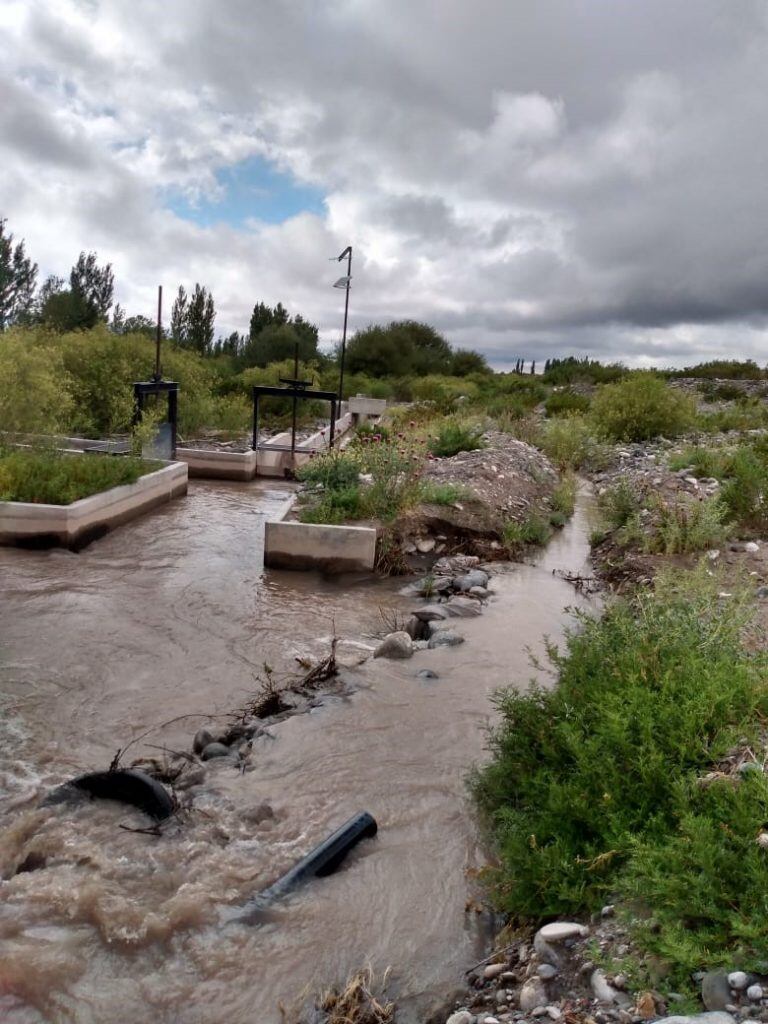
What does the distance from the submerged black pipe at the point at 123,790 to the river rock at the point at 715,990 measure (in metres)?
2.92

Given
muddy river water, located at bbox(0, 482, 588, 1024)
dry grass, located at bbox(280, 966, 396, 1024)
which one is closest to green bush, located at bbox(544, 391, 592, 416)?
muddy river water, located at bbox(0, 482, 588, 1024)

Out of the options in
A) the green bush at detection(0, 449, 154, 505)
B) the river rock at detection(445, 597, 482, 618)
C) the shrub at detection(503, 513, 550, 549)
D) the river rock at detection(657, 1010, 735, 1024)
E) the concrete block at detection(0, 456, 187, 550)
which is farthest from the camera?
the shrub at detection(503, 513, 550, 549)

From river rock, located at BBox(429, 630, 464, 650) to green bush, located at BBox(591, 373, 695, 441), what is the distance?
47.1 ft

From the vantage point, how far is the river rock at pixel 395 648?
689cm

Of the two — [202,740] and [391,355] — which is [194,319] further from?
[202,740]

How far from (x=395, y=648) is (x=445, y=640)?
67cm

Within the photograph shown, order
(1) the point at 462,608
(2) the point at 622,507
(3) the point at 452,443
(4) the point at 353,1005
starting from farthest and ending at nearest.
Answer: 1. (3) the point at 452,443
2. (2) the point at 622,507
3. (1) the point at 462,608
4. (4) the point at 353,1005

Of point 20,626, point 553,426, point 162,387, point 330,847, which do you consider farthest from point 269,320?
point 330,847

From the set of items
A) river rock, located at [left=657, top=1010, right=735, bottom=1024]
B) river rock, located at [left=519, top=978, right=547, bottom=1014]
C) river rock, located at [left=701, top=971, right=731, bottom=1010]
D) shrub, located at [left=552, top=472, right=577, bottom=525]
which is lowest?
river rock, located at [left=519, top=978, right=547, bottom=1014]

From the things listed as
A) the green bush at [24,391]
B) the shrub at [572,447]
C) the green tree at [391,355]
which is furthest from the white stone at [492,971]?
the green tree at [391,355]

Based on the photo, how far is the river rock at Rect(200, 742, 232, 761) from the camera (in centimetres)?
504

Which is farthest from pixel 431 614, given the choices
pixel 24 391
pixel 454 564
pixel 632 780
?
pixel 24 391

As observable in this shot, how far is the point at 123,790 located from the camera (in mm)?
A: 4402

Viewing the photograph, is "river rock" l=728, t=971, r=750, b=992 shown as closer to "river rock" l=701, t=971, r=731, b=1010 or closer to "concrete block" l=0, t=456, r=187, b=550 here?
"river rock" l=701, t=971, r=731, b=1010
